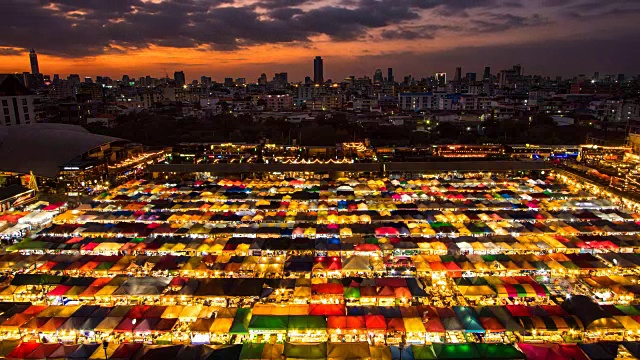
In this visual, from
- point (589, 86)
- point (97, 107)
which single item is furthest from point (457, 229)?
point (589, 86)

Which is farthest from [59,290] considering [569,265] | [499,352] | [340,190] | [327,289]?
[569,265]

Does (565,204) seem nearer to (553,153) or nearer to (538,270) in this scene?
(538,270)

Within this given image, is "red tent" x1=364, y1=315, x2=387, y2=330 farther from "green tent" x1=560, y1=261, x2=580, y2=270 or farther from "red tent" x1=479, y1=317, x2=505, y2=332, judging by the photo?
"green tent" x1=560, y1=261, x2=580, y2=270

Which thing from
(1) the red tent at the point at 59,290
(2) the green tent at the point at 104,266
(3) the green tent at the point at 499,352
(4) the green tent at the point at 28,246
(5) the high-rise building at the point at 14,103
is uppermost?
(5) the high-rise building at the point at 14,103

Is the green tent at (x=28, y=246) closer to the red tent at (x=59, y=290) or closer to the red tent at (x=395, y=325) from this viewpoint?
the red tent at (x=59, y=290)

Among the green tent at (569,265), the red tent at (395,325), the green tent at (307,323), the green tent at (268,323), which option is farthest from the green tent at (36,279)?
the green tent at (569,265)

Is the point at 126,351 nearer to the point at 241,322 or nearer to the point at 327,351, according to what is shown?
the point at 241,322
